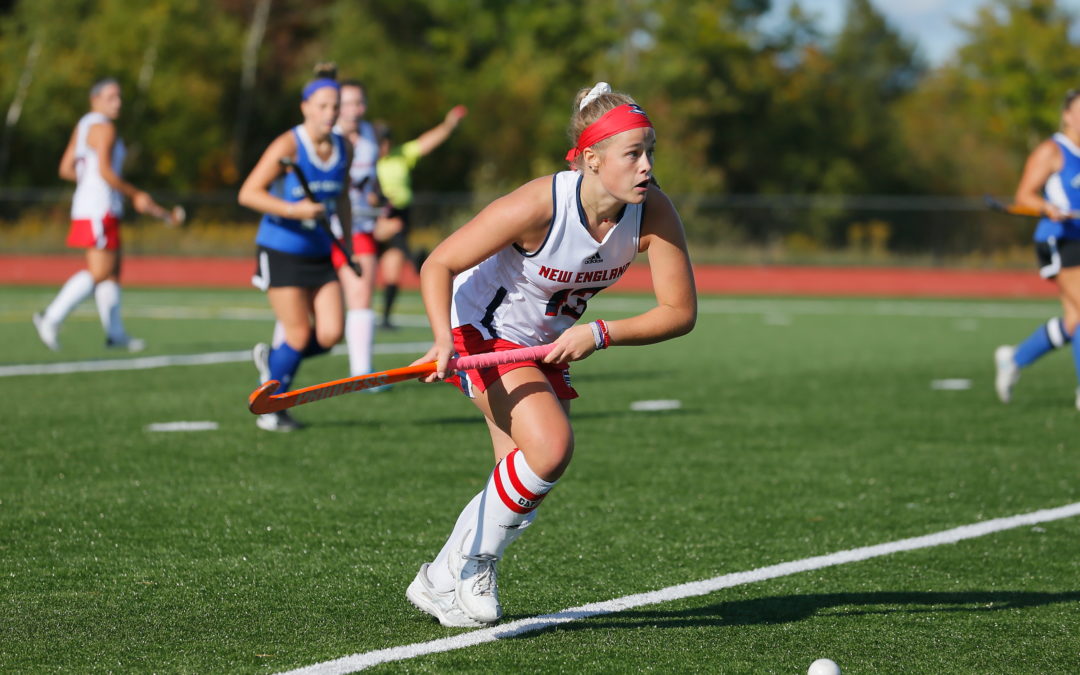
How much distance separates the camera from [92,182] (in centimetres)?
1272

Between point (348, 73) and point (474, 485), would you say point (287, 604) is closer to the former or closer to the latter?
point (474, 485)

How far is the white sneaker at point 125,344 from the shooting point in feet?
43.1

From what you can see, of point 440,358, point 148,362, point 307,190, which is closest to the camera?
point 440,358

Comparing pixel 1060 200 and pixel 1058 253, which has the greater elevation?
pixel 1060 200

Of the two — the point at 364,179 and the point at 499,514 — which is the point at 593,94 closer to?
the point at 499,514

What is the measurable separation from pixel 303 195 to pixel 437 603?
4.57 meters

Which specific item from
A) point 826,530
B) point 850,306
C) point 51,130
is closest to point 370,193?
point 826,530

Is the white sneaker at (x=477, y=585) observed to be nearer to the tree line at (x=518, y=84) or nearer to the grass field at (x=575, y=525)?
the grass field at (x=575, y=525)

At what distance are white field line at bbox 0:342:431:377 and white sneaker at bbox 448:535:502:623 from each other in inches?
301

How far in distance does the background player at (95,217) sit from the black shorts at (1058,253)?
723 centimetres

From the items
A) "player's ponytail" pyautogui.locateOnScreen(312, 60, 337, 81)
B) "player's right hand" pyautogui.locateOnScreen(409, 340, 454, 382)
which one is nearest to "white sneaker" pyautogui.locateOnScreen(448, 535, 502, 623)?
"player's right hand" pyautogui.locateOnScreen(409, 340, 454, 382)

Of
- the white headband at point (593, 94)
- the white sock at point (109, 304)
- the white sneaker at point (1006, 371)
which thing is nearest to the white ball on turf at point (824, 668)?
the white headband at point (593, 94)

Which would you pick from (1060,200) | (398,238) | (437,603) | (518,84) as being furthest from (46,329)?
(518,84)

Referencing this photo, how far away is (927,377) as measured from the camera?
1181cm
